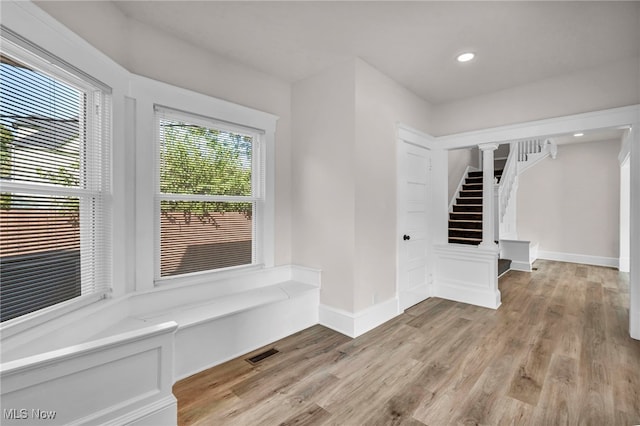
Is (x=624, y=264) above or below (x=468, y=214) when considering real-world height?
below

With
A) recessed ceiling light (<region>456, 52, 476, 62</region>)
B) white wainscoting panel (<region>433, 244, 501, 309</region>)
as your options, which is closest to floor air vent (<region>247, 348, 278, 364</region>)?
white wainscoting panel (<region>433, 244, 501, 309</region>)

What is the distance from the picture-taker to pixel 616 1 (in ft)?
7.12

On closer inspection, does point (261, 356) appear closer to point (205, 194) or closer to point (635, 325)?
point (205, 194)

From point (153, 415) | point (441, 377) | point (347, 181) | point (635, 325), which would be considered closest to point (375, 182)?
point (347, 181)

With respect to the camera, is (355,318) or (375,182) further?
(375,182)

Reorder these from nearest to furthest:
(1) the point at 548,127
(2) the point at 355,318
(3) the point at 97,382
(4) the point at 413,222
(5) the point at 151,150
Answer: (3) the point at 97,382 → (5) the point at 151,150 → (2) the point at 355,318 → (1) the point at 548,127 → (4) the point at 413,222

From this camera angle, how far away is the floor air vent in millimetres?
2520

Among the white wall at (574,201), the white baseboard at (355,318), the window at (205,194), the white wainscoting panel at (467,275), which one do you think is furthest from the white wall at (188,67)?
the white wall at (574,201)

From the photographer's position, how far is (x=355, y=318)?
301 cm

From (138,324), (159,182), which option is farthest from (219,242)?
(138,324)

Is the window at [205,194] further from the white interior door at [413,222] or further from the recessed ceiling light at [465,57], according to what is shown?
the recessed ceiling light at [465,57]

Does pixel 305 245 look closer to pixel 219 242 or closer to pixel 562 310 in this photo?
pixel 219 242

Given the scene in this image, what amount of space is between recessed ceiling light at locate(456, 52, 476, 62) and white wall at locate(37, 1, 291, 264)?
6.08ft

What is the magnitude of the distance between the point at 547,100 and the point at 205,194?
3.89 metres
